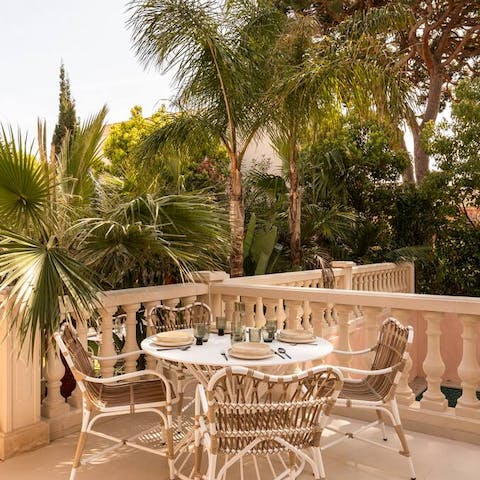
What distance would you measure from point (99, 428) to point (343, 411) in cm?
199

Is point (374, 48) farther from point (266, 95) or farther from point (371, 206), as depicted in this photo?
point (371, 206)

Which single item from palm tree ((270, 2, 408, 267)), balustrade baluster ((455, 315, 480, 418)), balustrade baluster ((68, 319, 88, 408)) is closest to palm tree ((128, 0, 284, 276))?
palm tree ((270, 2, 408, 267))

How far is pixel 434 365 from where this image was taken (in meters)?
4.04

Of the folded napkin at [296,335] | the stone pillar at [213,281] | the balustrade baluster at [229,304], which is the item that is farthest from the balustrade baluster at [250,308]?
the folded napkin at [296,335]

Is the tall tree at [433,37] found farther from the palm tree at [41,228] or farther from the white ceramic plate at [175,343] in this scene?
the white ceramic plate at [175,343]

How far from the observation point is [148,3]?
6438 mm

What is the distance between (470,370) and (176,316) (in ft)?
7.54

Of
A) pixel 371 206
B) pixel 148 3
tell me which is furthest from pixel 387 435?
pixel 371 206

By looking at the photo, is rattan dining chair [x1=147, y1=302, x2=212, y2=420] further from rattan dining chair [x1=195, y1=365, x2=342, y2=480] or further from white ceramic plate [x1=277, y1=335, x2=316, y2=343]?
rattan dining chair [x1=195, y1=365, x2=342, y2=480]

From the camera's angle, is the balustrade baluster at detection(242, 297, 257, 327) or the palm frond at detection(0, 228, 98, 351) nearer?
the palm frond at detection(0, 228, 98, 351)

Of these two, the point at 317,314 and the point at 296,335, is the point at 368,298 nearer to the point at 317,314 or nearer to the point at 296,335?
the point at 317,314

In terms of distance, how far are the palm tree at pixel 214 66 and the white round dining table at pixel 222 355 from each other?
9.55 feet

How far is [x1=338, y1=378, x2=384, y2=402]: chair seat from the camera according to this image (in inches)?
134

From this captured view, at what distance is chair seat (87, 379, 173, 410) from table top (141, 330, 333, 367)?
0.95ft
